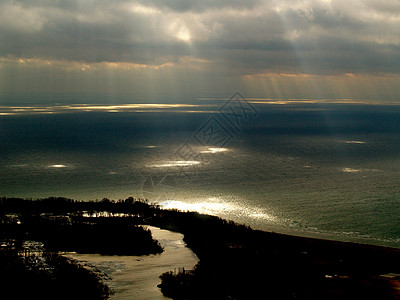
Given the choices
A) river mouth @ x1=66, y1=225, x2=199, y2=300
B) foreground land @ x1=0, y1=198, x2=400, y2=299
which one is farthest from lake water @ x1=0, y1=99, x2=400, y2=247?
river mouth @ x1=66, y1=225, x2=199, y2=300

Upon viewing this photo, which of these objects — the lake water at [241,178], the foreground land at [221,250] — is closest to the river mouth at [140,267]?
the foreground land at [221,250]

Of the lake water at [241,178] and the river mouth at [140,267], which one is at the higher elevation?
the lake water at [241,178]

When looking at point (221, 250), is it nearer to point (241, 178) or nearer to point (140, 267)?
point (140, 267)

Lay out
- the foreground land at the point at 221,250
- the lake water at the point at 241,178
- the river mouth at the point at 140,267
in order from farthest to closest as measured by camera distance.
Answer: the lake water at the point at 241,178 < the river mouth at the point at 140,267 < the foreground land at the point at 221,250

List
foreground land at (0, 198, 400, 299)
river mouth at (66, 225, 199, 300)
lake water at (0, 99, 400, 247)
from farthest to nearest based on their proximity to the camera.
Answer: lake water at (0, 99, 400, 247) < river mouth at (66, 225, 199, 300) < foreground land at (0, 198, 400, 299)

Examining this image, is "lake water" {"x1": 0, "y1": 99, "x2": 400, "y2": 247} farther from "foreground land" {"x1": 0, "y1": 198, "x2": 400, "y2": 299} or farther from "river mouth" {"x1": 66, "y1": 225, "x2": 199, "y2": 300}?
"river mouth" {"x1": 66, "y1": 225, "x2": 199, "y2": 300}

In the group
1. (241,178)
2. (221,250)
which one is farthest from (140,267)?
(241,178)

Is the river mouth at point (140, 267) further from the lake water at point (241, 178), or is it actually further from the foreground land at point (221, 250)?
the lake water at point (241, 178)
